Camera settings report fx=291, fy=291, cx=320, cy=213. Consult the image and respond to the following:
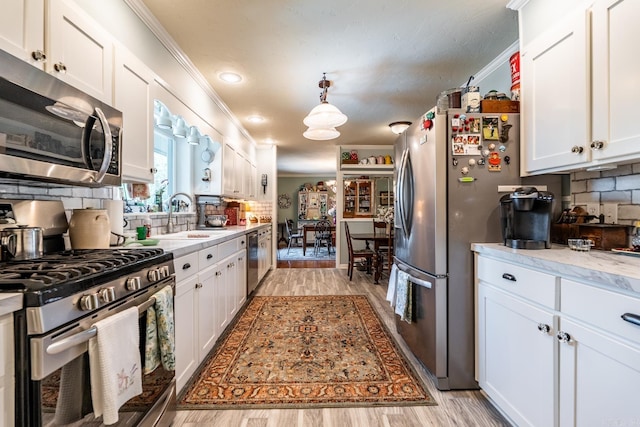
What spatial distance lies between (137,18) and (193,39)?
425 mm

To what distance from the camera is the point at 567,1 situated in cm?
151

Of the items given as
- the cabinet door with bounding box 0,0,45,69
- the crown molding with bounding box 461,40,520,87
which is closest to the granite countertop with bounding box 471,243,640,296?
the crown molding with bounding box 461,40,520,87

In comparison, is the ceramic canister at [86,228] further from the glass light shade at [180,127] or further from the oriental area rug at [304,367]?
the glass light shade at [180,127]

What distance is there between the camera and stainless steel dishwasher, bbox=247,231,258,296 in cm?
348

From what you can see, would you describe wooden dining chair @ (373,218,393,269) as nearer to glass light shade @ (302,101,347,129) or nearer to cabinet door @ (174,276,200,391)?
glass light shade @ (302,101,347,129)

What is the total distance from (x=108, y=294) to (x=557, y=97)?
2.21m

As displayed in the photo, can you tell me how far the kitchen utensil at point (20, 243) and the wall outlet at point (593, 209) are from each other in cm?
270

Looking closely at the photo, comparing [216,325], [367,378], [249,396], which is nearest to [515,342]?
[367,378]

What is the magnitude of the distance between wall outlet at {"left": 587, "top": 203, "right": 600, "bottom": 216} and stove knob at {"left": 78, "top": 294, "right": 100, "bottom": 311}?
2.35m

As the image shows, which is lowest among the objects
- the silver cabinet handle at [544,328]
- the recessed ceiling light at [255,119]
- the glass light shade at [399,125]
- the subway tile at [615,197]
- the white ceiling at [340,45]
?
the silver cabinet handle at [544,328]

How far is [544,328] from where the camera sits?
1242 millimetres

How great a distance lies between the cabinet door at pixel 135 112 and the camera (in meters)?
1.62

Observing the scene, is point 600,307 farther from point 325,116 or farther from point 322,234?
point 322,234

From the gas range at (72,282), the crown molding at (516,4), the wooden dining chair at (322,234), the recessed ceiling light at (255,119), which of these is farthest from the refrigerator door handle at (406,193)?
the wooden dining chair at (322,234)
